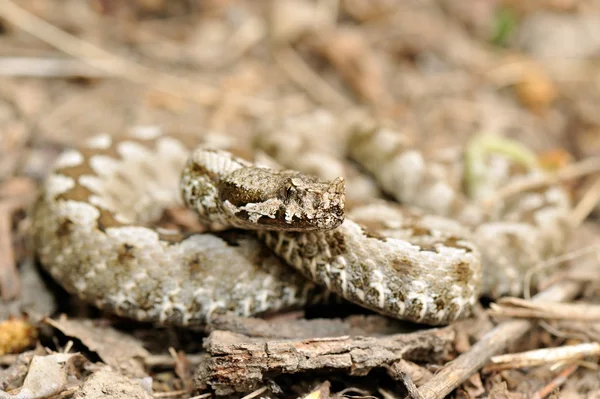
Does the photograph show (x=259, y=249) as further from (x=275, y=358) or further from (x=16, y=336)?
(x=16, y=336)

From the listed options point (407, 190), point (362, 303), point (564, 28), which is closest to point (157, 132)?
point (407, 190)

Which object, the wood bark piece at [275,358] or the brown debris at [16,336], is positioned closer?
the wood bark piece at [275,358]

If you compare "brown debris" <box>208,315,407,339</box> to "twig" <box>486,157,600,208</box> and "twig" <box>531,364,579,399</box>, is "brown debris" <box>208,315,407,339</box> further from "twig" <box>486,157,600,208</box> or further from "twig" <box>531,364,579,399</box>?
"twig" <box>486,157,600,208</box>

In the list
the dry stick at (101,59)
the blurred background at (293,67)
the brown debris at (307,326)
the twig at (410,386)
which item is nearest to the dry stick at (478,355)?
the twig at (410,386)

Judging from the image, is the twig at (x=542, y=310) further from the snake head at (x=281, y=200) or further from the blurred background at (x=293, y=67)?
the blurred background at (x=293, y=67)

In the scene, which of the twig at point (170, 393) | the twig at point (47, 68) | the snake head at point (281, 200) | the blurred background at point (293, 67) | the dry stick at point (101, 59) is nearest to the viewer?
the snake head at point (281, 200)

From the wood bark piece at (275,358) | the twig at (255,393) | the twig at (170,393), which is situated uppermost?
the wood bark piece at (275,358)

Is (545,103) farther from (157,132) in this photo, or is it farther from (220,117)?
(157,132)
